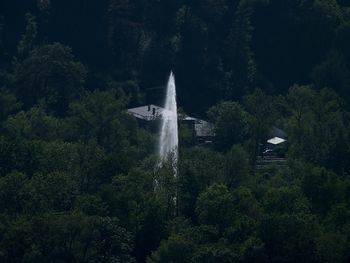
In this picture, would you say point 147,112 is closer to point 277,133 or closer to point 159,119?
point 159,119

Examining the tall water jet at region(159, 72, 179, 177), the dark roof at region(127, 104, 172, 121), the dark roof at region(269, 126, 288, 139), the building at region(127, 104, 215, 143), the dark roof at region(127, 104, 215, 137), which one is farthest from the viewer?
the dark roof at region(269, 126, 288, 139)

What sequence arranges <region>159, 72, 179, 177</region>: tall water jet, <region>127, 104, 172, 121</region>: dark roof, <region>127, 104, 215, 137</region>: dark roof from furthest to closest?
1. <region>127, 104, 172, 121</region>: dark roof
2. <region>127, 104, 215, 137</region>: dark roof
3. <region>159, 72, 179, 177</region>: tall water jet

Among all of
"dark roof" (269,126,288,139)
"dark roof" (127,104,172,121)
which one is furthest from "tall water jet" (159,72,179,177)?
"dark roof" (269,126,288,139)

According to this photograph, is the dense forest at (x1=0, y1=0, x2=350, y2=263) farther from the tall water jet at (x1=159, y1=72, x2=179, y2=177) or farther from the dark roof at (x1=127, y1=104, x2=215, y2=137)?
the dark roof at (x1=127, y1=104, x2=215, y2=137)

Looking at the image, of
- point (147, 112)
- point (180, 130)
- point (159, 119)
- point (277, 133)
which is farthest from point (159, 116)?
point (277, 133)

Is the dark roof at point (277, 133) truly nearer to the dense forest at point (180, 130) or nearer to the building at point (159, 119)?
the dense forest at point (180, 130)

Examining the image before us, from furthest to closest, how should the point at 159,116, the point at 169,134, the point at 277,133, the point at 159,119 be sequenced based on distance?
the point at 277,133
the point at 159,116
the point at 159,119
the point at 169,134

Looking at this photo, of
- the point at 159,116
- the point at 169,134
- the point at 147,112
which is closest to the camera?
the point at 169,134
